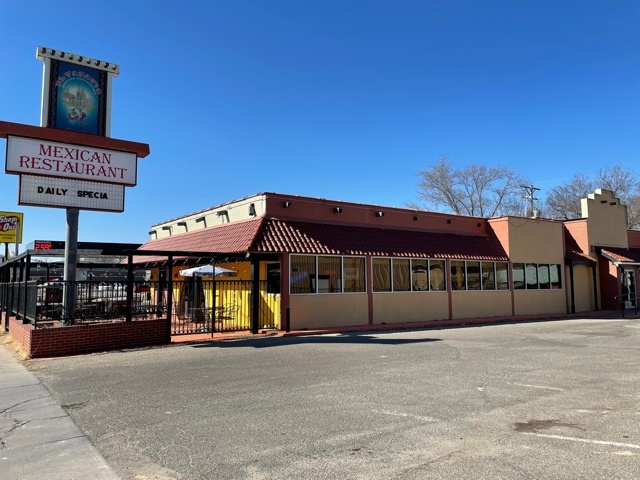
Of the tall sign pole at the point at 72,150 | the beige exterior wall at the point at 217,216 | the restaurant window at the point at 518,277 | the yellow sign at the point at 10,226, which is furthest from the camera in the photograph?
the yellow sign at the point at 10,226

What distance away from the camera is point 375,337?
1562 cm

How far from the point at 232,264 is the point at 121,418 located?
44.2 feet

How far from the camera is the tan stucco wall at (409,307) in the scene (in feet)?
64.6

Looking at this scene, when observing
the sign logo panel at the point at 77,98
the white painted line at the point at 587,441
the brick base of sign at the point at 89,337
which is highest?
the sign logo panel at the point at 77,98

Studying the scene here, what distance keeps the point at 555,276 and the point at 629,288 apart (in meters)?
5.88

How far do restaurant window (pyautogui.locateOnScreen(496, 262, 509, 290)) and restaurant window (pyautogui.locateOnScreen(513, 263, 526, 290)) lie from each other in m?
0.56

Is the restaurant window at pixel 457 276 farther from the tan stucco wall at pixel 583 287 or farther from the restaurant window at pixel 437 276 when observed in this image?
the tan stucco wall at pixel 583 287

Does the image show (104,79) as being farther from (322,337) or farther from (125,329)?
(322,337)

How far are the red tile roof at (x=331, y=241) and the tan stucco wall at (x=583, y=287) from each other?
20.8 ft

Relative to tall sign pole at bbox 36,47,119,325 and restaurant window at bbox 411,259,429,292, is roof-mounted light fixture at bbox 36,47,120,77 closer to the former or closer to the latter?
tall sign pole at bbox 36,47,119,325

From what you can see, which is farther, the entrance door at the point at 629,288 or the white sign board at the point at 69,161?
the entrance door at the point at 629,288

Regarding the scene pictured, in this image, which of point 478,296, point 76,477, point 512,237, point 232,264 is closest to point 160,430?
point 76,477

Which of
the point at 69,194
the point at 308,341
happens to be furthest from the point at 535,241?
the point at 69,194

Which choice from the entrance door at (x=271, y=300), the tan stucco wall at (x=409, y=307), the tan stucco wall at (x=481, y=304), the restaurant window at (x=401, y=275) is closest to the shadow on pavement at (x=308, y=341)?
the entrance door at (x=271, y=300)
